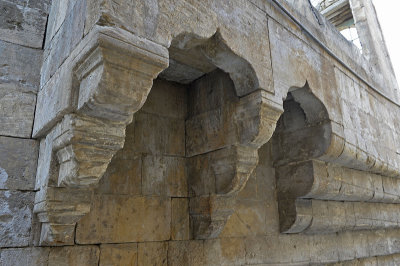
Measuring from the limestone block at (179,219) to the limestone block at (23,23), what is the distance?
5.67ft

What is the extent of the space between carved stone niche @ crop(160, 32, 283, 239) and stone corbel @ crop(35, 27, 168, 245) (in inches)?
25.2

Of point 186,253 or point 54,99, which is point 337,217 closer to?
point 186,253

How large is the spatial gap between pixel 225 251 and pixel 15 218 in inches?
71.5

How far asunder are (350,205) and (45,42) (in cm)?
397

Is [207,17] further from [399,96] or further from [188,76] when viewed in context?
[399,96]

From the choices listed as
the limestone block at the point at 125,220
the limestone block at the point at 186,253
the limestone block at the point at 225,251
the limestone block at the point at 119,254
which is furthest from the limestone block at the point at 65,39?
the limestone block at the point at 225,251

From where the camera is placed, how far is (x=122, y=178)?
2592 millimetres

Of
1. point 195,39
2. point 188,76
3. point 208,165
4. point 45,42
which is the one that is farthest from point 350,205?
point 45,42

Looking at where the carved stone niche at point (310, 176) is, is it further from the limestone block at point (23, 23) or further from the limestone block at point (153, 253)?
the limestone block at point (23, 23)

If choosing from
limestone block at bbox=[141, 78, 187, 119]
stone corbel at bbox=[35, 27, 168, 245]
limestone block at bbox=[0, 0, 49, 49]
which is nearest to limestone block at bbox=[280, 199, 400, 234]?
limestone block at bbox=[141, 78, 187, 119]

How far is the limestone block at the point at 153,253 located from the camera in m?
2.50

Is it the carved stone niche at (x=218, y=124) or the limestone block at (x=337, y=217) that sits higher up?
the carved stone niche at (x=218, y=124)

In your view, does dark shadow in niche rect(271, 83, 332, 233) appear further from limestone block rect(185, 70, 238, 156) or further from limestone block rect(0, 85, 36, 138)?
limestone block rect(0, 85, 36, 138)

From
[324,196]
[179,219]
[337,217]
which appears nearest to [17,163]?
[179,219]
